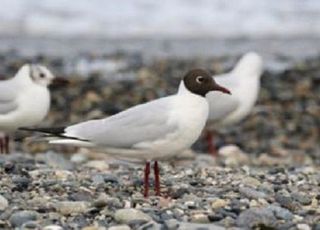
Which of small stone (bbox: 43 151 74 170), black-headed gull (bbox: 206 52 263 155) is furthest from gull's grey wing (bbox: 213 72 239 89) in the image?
small stone (bbox: 43 151 74 170)

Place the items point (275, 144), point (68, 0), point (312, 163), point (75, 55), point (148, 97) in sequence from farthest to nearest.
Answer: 1. point (68, 0)
2. point (75, 55)
3. point (148, 97)
4. point (275, 144)
5. point (312, 163)

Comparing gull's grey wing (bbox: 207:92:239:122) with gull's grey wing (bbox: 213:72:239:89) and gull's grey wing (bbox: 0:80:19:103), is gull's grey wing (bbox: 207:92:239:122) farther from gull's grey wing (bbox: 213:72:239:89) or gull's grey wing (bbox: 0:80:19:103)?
gull's grey wing (bbox: 0:80:19:103)

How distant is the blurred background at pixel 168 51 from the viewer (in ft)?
37.2

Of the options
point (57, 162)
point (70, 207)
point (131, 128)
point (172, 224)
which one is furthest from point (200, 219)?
point (57, 162)

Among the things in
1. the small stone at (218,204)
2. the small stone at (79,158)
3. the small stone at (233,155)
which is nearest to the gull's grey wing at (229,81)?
the small stone at (233,155)

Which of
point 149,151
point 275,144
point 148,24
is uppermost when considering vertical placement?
point 148,24

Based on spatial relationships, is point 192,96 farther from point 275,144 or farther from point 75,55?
point 75,55

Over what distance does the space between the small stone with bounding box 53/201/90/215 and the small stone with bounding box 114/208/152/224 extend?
0.24m

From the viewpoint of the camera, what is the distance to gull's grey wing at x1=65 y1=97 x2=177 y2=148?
5.66m

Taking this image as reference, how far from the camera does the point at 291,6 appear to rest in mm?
23641

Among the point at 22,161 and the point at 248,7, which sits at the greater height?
the point at 248,7

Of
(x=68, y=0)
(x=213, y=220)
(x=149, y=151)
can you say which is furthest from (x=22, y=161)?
(x=68, y=0)

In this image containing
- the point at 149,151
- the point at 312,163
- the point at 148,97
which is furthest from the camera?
the point at 148,97

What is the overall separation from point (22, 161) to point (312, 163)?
302 cm
